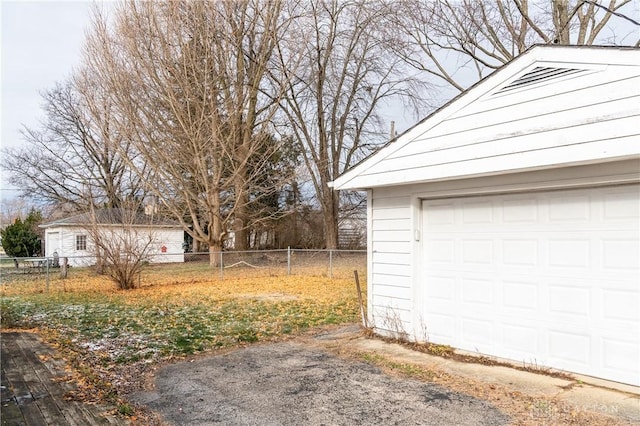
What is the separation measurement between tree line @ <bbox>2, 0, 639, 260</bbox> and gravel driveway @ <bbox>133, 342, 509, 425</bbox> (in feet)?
39.7

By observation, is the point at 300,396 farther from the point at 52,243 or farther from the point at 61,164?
the point at 61,164

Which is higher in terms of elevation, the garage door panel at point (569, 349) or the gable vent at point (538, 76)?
the gable vent at point (538, 76)

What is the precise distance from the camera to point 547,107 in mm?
4672

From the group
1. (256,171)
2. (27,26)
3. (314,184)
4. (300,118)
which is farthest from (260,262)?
(27,26)

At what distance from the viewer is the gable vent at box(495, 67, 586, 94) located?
15.3 feet

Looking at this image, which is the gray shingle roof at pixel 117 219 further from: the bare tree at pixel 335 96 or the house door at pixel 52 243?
the bare tree at pixel 335 96

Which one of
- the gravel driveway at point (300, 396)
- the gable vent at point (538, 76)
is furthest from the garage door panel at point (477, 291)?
the gable vent at point (538, 76)

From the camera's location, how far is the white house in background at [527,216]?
14.1ft

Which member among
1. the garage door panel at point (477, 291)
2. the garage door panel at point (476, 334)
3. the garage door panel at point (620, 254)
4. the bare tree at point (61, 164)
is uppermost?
the bare tree at point (61, 164)

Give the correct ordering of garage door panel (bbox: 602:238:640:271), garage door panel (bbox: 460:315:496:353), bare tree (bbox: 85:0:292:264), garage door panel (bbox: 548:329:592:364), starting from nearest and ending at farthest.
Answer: garage door panel (bbox: 602:238:640:271), garage door panel (bbox: 548:329:592:364), garage door panel (bbox: 460:315:496:353), bare tree (bbox: 85:0:292:264)

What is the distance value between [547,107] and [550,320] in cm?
222

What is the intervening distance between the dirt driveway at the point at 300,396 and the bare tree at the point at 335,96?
18.7 m

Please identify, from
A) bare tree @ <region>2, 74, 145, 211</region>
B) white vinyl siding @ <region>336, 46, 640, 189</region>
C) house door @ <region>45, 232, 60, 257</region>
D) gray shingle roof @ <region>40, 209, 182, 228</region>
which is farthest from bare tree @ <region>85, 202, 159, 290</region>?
bare tree @ <region>2, 74, 145, 211</region>

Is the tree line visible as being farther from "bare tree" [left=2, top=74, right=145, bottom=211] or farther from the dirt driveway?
the dirt driveway
